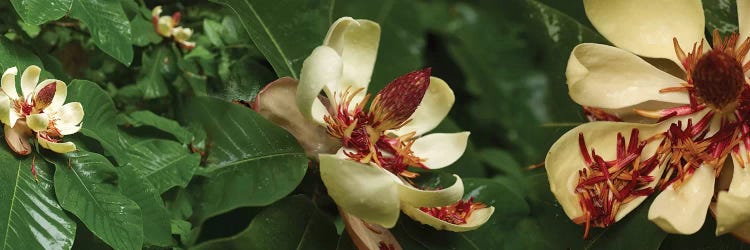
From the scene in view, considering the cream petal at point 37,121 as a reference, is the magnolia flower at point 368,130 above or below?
below

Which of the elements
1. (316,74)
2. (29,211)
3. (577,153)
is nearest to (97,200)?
(29,211)

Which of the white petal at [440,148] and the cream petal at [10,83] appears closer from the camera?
the cream petal at [10,83]

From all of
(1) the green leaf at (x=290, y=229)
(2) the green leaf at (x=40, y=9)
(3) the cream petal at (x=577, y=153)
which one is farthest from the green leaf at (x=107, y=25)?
(3) the cream petal at (x=577, y=153)

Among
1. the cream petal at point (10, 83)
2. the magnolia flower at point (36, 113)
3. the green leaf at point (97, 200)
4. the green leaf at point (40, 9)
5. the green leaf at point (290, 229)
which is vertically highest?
the green leaf at point (40, 9)

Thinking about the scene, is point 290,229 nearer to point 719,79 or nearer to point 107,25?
point 107,25

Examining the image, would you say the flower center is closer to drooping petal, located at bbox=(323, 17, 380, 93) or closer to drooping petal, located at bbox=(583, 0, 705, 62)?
drooping petal, located at bbox=(583, 0, 705, 62)

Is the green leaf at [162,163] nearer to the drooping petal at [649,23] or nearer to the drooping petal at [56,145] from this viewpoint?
the drooping petal at [56,145]

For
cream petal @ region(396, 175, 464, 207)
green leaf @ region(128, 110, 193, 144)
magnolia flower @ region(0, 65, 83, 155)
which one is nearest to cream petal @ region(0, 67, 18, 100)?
magnolia flower @ region(0, 65, 83, 155)
